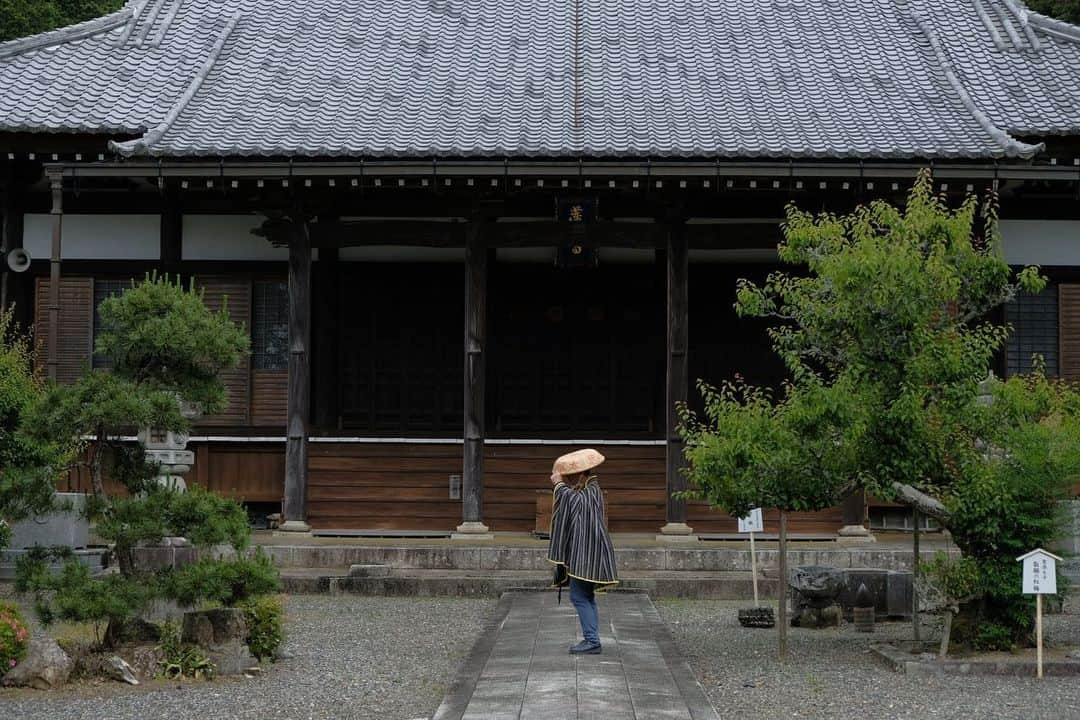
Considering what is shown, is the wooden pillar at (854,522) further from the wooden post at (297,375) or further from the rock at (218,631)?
the rock at (218,631)

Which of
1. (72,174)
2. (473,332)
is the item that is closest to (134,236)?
(72,174)

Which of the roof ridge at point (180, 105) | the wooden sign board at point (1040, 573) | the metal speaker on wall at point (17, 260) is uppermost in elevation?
the roof ridge at point (180, 105)

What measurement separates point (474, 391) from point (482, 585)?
2.42 metres

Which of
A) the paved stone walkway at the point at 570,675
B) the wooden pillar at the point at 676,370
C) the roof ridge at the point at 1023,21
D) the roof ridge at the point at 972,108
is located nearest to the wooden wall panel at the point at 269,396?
the wooden pillar at the point at 676,370

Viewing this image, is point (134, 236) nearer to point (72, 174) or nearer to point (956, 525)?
point (72, 174)

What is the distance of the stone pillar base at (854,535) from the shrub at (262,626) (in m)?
7.45

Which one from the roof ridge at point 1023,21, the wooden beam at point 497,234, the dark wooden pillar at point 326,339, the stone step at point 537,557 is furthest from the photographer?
the roof ridge at point 1023,21

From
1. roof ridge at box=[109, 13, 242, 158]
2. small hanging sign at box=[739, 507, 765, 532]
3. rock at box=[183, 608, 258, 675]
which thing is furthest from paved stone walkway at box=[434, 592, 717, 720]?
roof ridge at box=[109, 13, 242, 158]

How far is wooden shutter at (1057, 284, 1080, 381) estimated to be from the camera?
16.4m

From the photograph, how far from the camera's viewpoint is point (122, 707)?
326 inches

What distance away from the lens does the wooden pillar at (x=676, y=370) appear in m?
15.0

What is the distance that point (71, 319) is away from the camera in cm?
1655

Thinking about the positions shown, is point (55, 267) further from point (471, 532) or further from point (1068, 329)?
point (1068, 329)

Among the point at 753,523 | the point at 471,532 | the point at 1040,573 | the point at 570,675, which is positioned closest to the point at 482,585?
the point at 471,532
